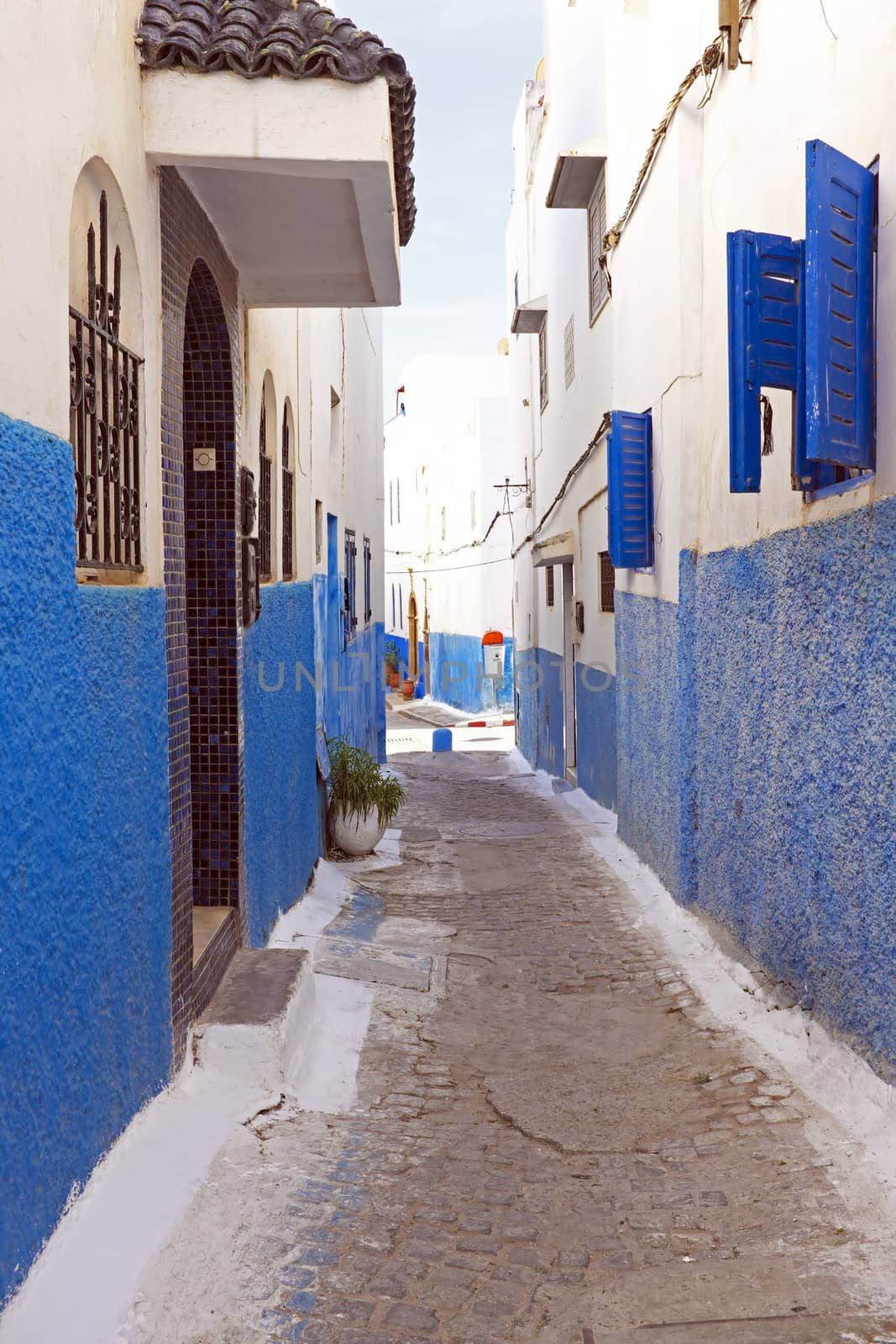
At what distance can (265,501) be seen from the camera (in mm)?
6895

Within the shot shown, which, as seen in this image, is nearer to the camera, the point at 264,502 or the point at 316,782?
the point at 264,502

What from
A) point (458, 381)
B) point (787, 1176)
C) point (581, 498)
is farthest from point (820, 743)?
point (458, 381)

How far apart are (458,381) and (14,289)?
98.8ft

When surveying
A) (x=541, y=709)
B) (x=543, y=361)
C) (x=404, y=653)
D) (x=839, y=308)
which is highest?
(x=543, y=361)

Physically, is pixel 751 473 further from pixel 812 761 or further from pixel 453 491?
pixel 453 491

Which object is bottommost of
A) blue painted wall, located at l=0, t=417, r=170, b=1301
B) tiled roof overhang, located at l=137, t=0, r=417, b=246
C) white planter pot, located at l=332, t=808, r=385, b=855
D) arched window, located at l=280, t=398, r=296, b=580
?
white planter pot, located at l=332, t=808, r=385, b=855

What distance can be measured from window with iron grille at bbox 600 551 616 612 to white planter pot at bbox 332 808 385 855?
3210 millimetres

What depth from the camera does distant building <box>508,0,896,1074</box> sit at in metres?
4.06

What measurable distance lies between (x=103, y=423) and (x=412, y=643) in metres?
35.0

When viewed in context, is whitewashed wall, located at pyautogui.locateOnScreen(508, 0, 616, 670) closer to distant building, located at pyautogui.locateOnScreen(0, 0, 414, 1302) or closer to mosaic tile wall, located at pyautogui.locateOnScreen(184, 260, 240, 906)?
distant building, located at pyautogui.locateOnScreen(0, 0, 414, 1302)

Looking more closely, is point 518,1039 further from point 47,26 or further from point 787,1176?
point 47,26

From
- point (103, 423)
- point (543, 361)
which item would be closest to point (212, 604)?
point (103, 423)

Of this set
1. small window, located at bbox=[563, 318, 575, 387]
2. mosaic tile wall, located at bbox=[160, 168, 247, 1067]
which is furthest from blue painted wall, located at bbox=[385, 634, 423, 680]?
mosaic tile wall, located at bbox=[160, 168, 247, 1067]

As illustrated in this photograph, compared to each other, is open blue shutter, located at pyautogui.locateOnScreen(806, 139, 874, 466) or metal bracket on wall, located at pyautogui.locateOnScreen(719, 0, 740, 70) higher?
metal bracket on wall, located at pyautogui.locateOnScreen(719, 0, 740, 70)
